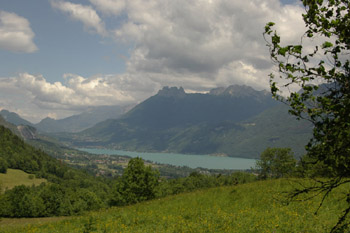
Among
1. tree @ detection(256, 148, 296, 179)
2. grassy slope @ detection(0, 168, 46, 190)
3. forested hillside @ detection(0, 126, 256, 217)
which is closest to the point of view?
forested hillside @ detection(0, 126, 256, 217)

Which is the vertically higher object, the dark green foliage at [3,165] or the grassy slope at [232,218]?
the grassy slope at [232,218]

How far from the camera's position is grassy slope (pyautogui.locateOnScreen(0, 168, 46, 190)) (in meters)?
145

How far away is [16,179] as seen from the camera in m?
156

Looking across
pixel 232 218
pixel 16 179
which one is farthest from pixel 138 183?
pixel 16 179

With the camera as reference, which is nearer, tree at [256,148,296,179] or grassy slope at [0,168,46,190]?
tree at [256,148,296,179]

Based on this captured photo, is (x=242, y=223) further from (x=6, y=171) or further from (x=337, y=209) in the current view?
(x=6, y=171)

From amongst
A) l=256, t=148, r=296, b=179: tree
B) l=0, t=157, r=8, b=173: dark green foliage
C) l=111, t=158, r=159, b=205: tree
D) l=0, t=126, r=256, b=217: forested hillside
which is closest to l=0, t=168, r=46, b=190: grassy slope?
l=0, t=157, r=8, b=173: dark green foliage

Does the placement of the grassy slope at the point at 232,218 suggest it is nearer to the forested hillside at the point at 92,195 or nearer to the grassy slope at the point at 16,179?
the forested hillside at the point at 92,195

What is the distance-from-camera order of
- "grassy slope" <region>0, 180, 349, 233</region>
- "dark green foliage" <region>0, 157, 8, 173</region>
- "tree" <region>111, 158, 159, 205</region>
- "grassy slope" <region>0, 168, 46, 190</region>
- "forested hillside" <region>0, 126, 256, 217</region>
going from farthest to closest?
"dark green foliage" <region>0, 157, 8, 173</region> → "grassy slope" <region>0, 168, 46, 190</region> → "forested hillside" <region>0, 126, 256, 217</region> → "tree" <region>111, 158, 159, 205</region> → "grassy slope" <region>0, 180, 349, 233</region>

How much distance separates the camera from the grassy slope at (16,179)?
145 metres

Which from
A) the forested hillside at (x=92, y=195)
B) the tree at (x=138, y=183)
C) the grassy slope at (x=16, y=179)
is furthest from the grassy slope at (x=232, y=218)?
the grassy slope at (x=16, y=179)

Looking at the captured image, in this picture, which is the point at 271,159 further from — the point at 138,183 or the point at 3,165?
the point at 3,165

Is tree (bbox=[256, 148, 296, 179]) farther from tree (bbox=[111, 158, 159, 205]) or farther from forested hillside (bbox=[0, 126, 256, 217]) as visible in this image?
tree (bbox=[111, 158, 159, 205])

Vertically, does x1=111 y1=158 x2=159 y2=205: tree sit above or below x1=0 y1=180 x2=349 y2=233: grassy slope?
below
